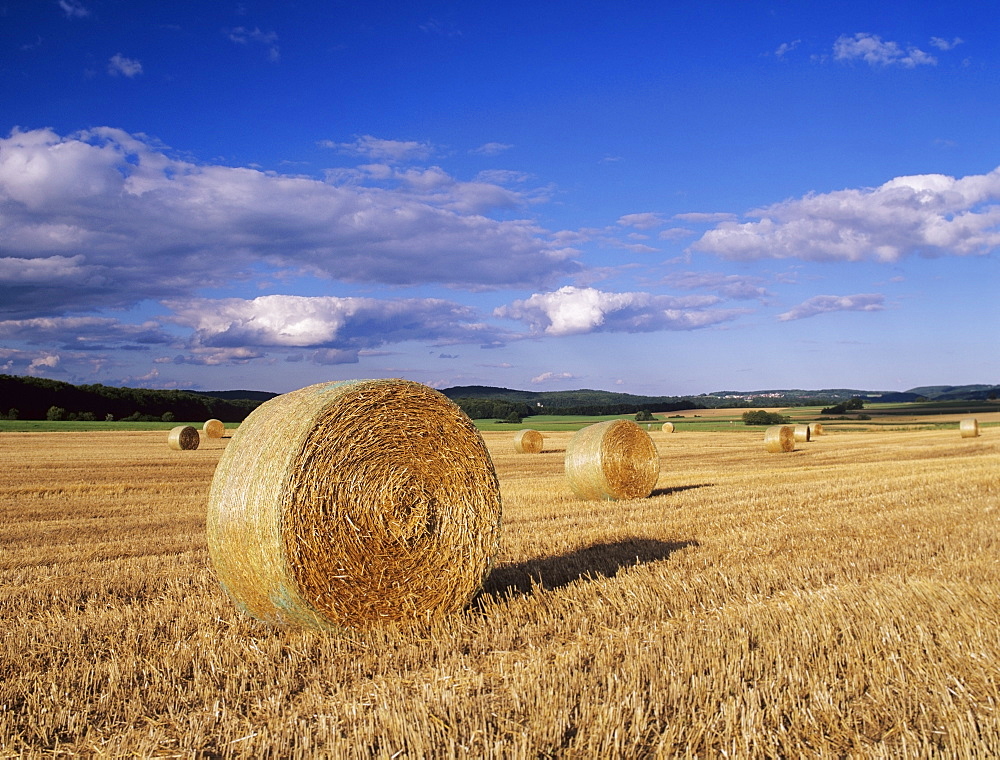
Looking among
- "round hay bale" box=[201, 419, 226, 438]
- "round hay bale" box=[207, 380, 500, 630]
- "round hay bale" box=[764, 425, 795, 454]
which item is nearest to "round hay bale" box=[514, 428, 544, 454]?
"round hay bale" box=[764, 425, 795, 454]

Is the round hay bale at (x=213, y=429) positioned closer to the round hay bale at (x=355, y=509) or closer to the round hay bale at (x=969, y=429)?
the round hay bale at (x=355, y=509)

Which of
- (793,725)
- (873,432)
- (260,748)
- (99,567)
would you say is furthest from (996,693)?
(873,432)

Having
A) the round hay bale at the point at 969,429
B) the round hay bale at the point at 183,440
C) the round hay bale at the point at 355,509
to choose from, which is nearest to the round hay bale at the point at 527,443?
the round hay bale at the point at 183,440

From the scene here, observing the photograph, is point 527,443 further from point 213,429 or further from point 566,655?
point 566,655

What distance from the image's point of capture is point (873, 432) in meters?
43.2

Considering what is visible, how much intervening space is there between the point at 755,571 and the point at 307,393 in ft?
13.9

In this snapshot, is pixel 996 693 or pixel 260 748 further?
pixel 996 693

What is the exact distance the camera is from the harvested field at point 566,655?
11.8ft

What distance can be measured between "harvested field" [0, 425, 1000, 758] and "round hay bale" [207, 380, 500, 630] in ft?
0.90

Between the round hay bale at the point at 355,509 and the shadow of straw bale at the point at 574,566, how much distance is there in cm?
59

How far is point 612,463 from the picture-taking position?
13883mm

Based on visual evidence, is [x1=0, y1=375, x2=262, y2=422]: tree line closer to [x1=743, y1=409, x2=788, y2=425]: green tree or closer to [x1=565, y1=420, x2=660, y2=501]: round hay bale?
[x1=743, y1=409, x2=788, y2=425]: green tree

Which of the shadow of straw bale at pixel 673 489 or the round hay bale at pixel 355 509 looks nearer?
the round hay bale at pixel 355 509

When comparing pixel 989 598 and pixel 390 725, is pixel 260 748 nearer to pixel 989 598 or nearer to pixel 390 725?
pixel 390 725
